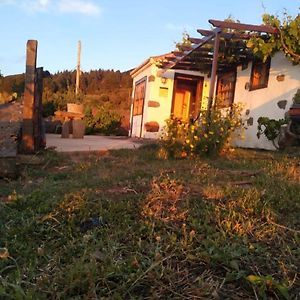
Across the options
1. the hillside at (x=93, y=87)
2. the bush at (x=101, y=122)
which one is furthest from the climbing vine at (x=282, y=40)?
the hillside at (x=93, y=87)

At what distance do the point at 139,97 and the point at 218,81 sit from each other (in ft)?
10.8

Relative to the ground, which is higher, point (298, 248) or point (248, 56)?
point (248, 56)

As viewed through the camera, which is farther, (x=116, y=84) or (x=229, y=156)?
(x=116, y=84)

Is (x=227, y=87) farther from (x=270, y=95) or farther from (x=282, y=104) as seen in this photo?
(x=282, y=104)

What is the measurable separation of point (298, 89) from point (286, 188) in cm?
550

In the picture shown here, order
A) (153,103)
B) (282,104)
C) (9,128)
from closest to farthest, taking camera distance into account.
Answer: (9,128)
(282,104)
(153,103)

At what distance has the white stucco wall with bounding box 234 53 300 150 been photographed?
8688mm

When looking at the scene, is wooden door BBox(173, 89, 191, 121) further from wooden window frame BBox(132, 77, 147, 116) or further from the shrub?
the shrub

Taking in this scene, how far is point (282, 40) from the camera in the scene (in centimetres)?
789

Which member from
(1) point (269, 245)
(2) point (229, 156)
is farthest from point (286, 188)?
(2) point (229, 156)

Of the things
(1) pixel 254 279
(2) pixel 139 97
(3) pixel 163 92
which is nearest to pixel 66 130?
(3) pixel 163 92

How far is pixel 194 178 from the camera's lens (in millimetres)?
4098

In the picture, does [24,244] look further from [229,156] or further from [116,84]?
[116,84]

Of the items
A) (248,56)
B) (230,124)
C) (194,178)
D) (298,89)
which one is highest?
(248,56)
